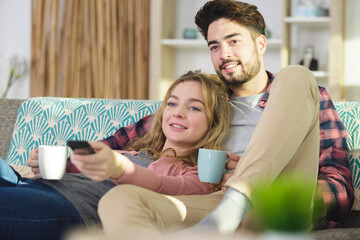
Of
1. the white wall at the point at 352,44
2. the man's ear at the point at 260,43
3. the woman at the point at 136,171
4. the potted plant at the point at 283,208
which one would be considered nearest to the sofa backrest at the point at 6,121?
the woman at the point at 136,171

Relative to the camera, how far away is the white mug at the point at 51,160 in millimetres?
1590

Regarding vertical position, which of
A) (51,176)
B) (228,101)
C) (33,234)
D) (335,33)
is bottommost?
(33,234)

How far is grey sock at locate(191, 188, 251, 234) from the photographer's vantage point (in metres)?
1.24

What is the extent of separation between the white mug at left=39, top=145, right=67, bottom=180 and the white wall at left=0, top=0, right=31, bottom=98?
3.10m

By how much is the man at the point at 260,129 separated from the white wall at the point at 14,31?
2616 mm

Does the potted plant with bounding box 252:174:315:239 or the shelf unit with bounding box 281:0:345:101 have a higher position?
the shelf unit with bounding box 281:0:345:101

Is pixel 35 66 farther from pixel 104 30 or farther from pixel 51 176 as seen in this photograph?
pixel 51 176

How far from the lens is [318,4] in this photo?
405 centimetres

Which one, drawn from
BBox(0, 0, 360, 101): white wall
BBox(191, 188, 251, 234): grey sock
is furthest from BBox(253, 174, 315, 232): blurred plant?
BBox(0, 0, 360, 101): white wall

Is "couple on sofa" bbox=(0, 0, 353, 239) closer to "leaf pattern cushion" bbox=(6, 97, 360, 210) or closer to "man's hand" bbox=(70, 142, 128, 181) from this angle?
"man's hand" bbox=(70, 142, 128, 181)

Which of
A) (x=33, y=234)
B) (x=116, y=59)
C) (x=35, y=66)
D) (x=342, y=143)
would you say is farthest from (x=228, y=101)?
(x=35, y=66)

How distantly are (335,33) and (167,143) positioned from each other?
223cm

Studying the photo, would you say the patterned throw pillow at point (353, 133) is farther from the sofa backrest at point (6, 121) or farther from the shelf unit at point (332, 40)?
the shelf unit at point (332, 40)

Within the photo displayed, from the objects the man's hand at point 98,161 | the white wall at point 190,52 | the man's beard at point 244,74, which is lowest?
the man's hand at point 98,161
